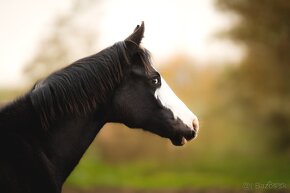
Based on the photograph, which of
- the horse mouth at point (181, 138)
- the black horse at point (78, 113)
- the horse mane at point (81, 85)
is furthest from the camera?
the horse mouth at point (181, 138)

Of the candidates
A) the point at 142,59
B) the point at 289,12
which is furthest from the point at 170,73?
the point at 142,59

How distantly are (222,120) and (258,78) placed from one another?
1.50 metres

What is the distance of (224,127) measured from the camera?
1357 cm

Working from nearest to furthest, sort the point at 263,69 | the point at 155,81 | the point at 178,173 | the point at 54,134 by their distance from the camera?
the point at 54,134 < the point at 155,81 < the point at 263,69 < the point at 178,173

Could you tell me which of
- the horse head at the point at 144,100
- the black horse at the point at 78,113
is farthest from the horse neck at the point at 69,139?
the horse head at the point at 144,100

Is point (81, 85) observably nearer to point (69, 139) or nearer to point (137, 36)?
point (69, 139)

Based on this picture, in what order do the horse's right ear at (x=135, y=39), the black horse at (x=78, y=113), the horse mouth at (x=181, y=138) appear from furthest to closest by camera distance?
the horse mouth at (x=181, y=138), the horse's right ear at (x=135, y=39), the black horse at (x=78, y=113)

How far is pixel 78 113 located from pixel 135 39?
2.16 ft

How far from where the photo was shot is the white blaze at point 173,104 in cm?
349

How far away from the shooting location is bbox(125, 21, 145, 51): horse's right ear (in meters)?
3.43

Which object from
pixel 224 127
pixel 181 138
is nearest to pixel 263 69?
pixel 224 127

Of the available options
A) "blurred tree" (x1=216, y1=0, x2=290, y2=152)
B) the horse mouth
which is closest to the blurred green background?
"blurred tree" (x1=216, y1=0, x2=290, y2=152)

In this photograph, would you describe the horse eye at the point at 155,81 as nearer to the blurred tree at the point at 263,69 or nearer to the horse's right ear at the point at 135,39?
the horse's right ear at the point at 135,39

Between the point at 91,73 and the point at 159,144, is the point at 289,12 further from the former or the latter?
the point at 91,73
